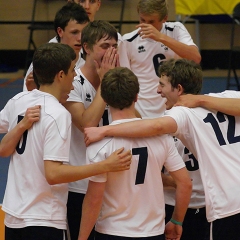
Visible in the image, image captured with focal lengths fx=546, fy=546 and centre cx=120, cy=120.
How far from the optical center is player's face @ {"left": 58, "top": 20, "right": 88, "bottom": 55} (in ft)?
12.2

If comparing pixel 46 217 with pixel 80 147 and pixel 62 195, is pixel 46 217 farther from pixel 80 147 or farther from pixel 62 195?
pixel 80 147

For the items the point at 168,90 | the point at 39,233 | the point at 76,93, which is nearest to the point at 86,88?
the point at 76,93

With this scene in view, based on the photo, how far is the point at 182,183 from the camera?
9.37ft

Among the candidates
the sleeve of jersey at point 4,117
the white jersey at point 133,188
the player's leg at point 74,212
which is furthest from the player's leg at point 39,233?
the sleeve of jersey at point 4,117

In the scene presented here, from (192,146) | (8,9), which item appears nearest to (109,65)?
(192,146)

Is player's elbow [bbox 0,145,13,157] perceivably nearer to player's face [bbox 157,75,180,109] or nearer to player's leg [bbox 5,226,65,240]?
player's leg [bbox 5,226,65,240]

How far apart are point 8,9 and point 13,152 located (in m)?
9.37

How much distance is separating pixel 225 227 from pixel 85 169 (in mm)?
887

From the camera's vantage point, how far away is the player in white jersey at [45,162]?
2.64 meters

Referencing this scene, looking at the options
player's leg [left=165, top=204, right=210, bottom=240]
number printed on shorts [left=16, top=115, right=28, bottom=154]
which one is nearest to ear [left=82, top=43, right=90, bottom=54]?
number printed on shorts [left=16, top=115, right=28, bottom=154]

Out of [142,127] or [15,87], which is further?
[15,87]

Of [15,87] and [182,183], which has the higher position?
[182,183]

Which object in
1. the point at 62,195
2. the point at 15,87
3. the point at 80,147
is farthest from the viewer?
the point at 15,87

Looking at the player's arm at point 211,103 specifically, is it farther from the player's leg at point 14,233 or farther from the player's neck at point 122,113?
the player's leg at point 14,233
